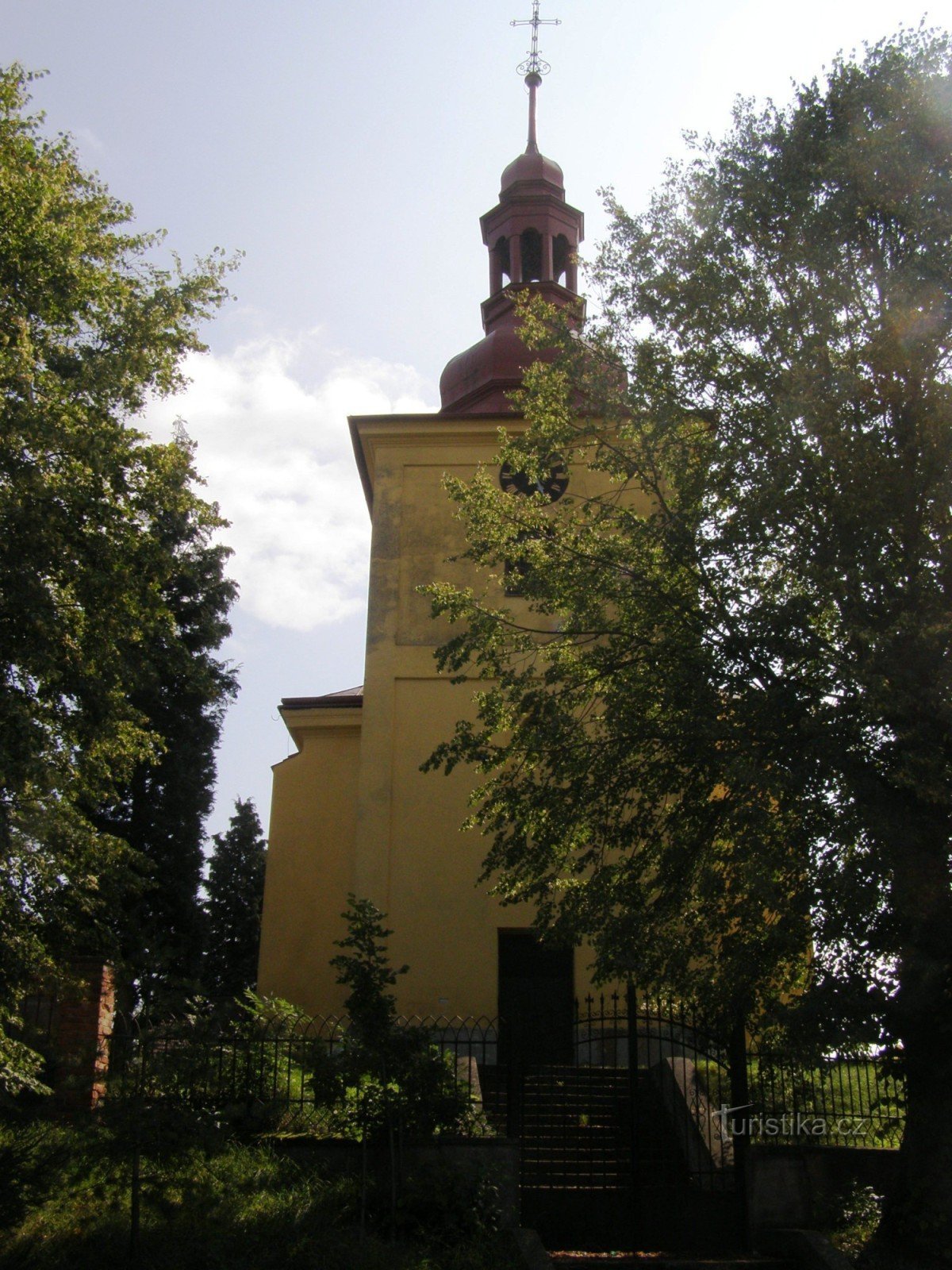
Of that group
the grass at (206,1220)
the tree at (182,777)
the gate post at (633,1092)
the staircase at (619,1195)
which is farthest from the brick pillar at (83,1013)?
the tree at (182,777)

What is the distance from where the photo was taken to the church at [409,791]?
59.4ft

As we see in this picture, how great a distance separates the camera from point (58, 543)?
9.88 meters

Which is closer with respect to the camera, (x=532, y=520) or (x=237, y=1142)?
(x=237, y=1142)

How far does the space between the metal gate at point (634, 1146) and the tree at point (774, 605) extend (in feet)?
4.99

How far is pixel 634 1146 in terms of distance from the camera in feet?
36.1

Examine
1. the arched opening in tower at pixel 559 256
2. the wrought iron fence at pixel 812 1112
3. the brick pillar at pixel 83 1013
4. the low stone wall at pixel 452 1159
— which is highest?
the arched opening in tower at pixel 559 256

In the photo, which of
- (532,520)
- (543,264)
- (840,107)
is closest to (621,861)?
(532,520)

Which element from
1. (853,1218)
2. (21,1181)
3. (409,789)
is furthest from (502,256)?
(21,1181)

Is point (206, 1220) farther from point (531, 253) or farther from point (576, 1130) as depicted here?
point (531, 253)

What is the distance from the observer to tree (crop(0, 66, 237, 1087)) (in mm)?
9703

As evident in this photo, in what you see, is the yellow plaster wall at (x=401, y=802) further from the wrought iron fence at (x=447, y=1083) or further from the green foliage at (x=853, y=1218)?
the green foliage at (x=853, y=1218)

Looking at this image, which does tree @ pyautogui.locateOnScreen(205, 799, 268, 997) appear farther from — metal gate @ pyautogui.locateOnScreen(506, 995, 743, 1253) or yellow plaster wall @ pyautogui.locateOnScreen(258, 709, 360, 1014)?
metal gate @ pyautogui.locateOnScreen(506, 995, 743, 1253)

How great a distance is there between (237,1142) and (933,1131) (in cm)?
578

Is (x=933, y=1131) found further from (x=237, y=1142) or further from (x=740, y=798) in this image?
(x=237, y=1142)
